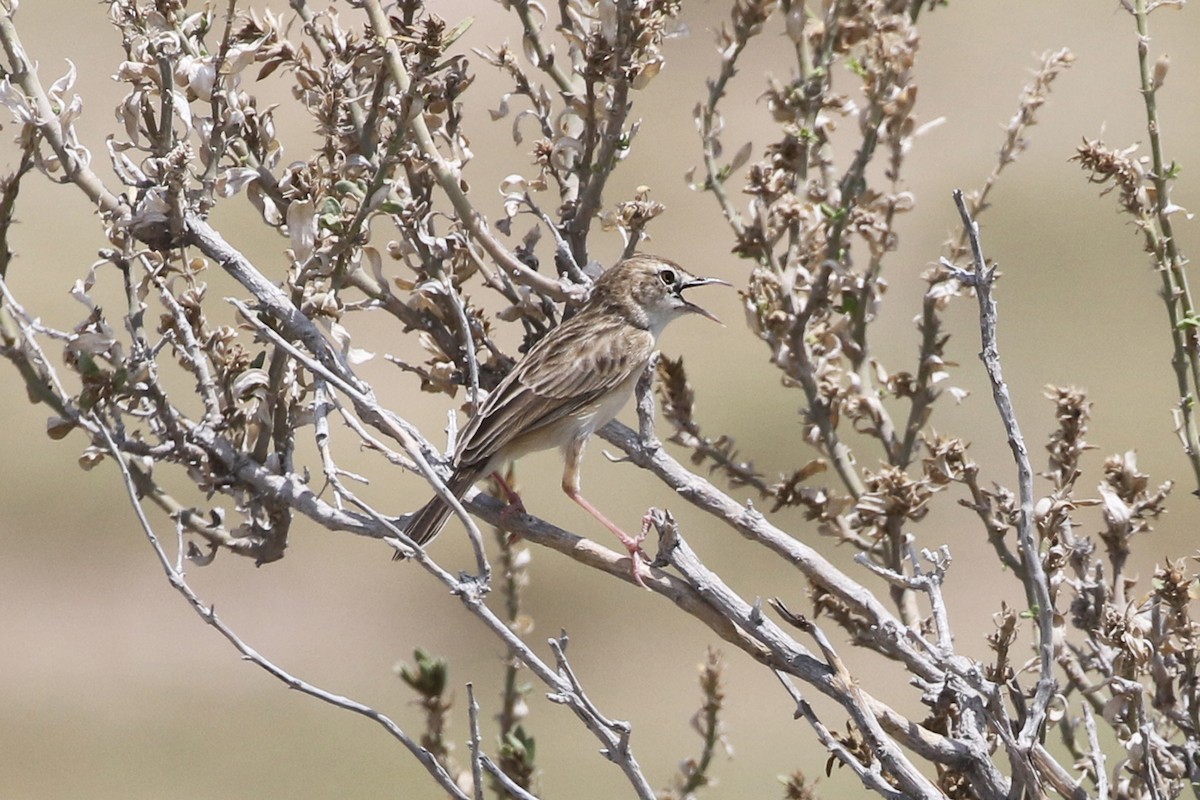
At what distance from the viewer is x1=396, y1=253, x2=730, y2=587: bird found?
3.79m

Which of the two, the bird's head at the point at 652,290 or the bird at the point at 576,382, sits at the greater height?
Result: the bird's head at the point at 652,290

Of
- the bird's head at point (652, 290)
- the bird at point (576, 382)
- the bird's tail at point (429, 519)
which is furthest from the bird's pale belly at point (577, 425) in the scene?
the bird's tail at point (429, 519)

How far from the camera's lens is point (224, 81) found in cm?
292

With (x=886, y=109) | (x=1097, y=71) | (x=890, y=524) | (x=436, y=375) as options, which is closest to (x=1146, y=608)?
(x=890, y=524)

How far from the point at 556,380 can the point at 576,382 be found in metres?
0.13

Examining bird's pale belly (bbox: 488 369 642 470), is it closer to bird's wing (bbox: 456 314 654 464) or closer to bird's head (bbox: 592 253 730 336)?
bird's wing (bbox: 456 314 654 464)

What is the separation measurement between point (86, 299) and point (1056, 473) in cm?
197

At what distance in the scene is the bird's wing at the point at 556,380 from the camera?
12.3 feet

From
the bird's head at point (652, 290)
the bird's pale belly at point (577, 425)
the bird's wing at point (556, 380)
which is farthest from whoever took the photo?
the bird's head at point (652, 290)

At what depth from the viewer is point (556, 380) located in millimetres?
4195

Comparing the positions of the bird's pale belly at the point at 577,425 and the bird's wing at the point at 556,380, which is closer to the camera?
the bird's wing at the point at 556,380

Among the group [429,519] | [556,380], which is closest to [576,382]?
[556,380]

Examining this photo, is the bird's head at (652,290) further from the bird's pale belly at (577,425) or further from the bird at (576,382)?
the bird's pale belly at (577,425)

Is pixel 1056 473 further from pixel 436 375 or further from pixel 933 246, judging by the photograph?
pixel 933 246
